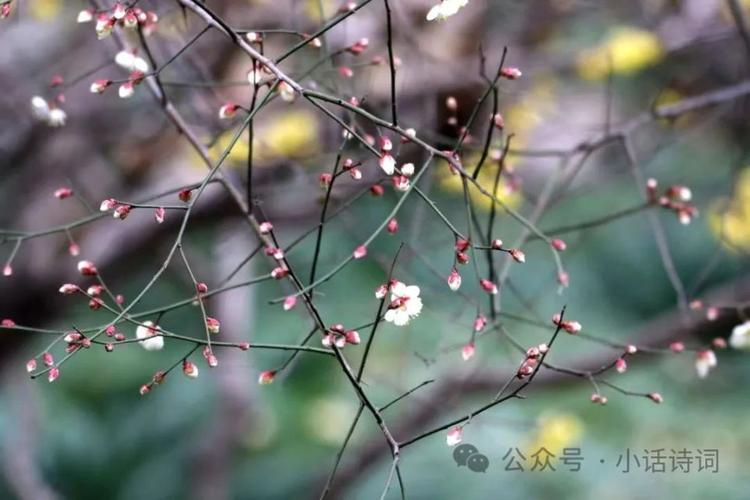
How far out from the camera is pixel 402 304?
3.23ft

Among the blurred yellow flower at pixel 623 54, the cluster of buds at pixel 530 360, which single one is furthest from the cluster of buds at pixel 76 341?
the blurred yellow flower at pixel 623 54

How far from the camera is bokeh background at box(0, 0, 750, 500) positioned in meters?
2.14

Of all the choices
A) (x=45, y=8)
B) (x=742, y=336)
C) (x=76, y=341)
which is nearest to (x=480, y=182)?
(x=742, y=336)

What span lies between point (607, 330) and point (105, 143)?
95.1 inches

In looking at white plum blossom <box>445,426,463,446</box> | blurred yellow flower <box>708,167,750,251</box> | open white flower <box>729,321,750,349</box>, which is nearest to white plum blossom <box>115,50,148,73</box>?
white plum blossom <box>445,426,463,446</box>

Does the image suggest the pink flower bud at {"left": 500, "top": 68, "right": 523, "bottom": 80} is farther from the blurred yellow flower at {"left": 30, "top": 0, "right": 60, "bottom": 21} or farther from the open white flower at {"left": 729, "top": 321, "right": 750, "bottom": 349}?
the blurred yellow flower at {"left": 30, "top": 0, "right": 60, "bottom": 21}

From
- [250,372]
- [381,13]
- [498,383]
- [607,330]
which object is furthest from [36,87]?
[607,330]

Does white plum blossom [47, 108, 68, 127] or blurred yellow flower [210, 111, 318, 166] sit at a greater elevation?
blurred yellow flower [210, 111, 318, 166]

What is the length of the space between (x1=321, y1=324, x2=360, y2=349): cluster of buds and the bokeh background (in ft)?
1.77

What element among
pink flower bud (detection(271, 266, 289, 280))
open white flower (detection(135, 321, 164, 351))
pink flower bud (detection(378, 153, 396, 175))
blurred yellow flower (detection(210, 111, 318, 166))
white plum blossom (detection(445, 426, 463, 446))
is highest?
blurred yellow flower (detection(210, 111, 318, 166))

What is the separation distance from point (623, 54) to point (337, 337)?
55.4 inches

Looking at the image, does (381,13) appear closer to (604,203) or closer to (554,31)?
(554,31)

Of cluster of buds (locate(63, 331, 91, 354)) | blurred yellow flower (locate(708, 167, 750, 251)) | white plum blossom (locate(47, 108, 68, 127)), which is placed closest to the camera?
cluster of buds (locate(63, 331, 91, 354))

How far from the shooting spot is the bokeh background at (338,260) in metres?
2.14
